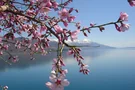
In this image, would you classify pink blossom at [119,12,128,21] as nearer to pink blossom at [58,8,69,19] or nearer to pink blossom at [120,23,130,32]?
pink blossom at [120,23,130,32]

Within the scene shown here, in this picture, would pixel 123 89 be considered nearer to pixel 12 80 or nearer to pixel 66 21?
pixel 12 80

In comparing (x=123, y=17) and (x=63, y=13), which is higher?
(x=123, y=17)

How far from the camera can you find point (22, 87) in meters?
65.5

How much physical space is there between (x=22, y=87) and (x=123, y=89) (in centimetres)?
3164

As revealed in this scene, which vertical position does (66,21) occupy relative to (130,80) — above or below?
below

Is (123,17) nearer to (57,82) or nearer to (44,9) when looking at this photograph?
(44,9)

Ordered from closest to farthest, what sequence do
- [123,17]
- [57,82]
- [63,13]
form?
[57,82]
[63,13]
[123,17]

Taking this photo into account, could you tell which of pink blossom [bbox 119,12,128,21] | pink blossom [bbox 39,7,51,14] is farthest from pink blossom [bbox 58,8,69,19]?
pink blossom [bbox 119,12,128,21]

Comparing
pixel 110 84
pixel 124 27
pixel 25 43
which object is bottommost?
pixel 124 27

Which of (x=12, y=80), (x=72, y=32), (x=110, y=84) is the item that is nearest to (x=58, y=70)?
(x=72, y=32)

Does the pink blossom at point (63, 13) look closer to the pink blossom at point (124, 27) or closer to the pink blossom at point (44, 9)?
the pink blossom at point (44, 9)

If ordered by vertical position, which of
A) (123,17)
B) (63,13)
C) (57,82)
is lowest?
(57,82)

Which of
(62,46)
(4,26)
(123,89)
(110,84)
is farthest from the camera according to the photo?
(110,84)

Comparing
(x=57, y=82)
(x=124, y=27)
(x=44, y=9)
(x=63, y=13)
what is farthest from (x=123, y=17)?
(x=57, y=82)
